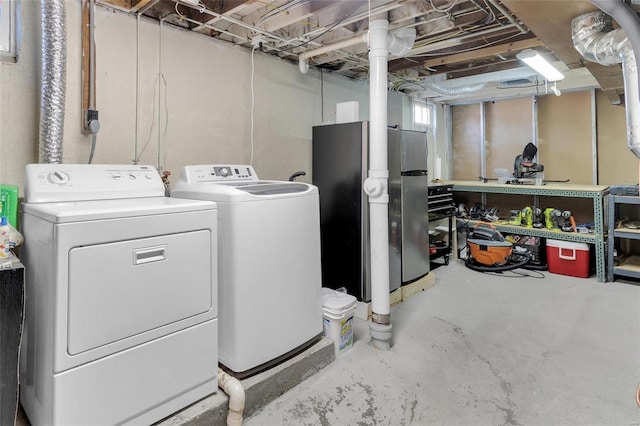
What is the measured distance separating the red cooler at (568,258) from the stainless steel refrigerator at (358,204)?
1.87 metres

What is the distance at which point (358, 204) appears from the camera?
303 centimetres

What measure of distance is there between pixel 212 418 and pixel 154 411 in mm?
281

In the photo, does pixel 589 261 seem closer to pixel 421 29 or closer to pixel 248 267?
pixel 421 29

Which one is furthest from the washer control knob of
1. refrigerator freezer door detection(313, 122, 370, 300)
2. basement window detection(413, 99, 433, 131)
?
basement window detection(413, 99, 433, 131)

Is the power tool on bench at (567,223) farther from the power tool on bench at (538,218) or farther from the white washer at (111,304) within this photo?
the white washer at (111,304)

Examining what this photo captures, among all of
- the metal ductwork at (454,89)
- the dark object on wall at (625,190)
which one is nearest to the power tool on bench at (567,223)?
the dark object on wall at (625,190)

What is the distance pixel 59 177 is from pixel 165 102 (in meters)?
1.07

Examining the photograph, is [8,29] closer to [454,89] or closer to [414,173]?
[414,173]

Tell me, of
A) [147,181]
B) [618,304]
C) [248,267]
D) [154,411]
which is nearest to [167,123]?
[147,181]

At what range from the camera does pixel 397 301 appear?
3352mm

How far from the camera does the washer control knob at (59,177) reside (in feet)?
5.65

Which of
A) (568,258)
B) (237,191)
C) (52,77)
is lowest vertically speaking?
(568,258)

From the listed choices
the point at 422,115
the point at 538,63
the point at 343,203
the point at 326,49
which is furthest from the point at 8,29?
the point at 422,115

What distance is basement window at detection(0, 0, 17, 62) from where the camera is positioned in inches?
76.6
